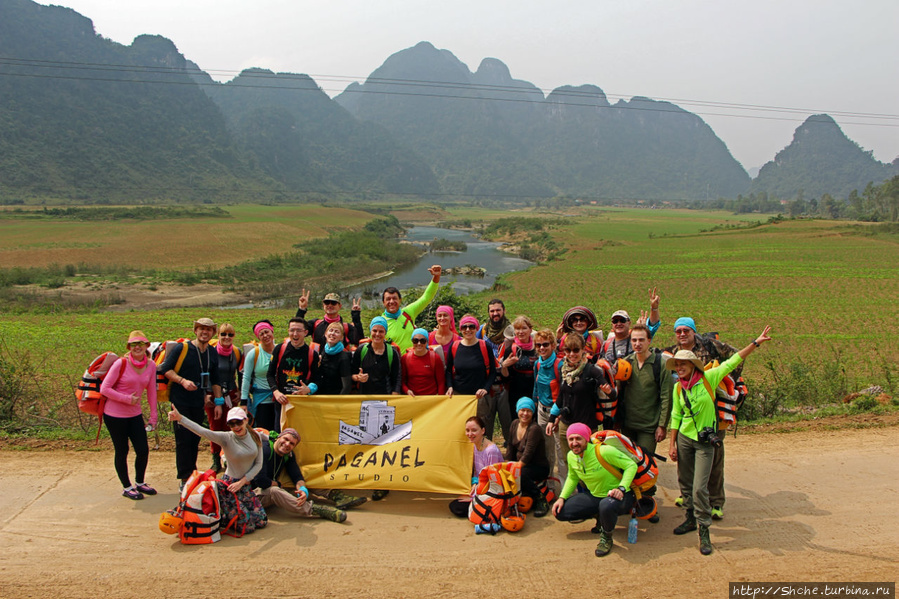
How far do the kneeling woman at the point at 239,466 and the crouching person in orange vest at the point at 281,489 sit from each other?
19 cm

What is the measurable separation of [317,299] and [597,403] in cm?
3040

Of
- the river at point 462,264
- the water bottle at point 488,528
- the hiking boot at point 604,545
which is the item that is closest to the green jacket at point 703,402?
the hiking boot at point 604,545

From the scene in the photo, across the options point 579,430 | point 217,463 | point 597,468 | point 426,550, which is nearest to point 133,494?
point 217,463

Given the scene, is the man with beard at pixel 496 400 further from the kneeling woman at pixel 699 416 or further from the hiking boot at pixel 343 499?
the kneeling woman at pixel 699 416

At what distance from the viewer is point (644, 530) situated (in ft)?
19.2

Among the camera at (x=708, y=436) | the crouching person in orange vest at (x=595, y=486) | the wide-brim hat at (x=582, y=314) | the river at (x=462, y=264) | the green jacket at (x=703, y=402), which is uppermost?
the wide-brim hat at (x=582, y=314)

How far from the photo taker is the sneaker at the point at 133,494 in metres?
6.48

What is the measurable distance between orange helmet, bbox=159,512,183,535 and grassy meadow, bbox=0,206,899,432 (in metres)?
5.08

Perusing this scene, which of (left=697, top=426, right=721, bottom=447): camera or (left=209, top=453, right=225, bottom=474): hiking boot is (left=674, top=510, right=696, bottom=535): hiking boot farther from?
(left=209, top=453, right=225, bottom=474): hiking boot

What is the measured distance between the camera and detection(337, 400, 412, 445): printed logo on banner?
670cm

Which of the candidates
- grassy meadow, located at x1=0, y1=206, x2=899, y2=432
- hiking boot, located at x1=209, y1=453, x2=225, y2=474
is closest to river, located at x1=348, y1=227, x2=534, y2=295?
grassy meadow, located at x1=0, y1=206, x2=899, y2=432

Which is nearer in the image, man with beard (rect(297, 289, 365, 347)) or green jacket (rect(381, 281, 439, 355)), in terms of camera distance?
man with beard (rect(297, 289, 365, 347))

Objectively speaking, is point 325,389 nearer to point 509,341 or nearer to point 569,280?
point 509,341

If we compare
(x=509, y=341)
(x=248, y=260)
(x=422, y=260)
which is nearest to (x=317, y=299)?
(x=248, y=260)
